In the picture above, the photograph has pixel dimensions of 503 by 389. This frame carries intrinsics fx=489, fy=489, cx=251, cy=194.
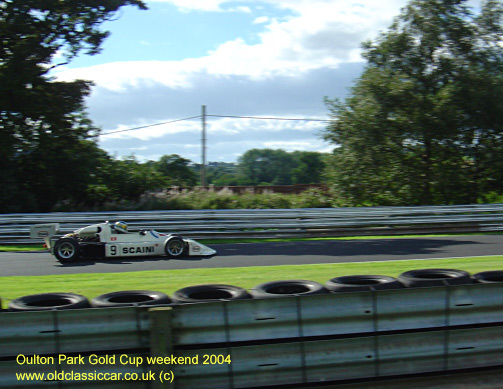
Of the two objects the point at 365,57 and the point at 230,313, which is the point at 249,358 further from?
the point at 365,57

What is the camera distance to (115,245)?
462 inches

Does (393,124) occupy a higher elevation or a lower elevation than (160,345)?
higher

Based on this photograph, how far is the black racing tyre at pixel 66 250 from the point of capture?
11461mm

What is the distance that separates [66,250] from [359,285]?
8.38 m

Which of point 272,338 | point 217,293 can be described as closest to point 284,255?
point 217,293

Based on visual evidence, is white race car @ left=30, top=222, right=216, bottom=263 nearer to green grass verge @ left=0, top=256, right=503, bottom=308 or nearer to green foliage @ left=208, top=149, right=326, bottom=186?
green grass verge @ left=0, top=256, right=503, bottom=308

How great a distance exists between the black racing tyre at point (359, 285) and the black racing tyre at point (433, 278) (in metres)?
0.22

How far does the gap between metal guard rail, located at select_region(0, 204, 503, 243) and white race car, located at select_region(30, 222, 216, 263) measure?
2.95 m

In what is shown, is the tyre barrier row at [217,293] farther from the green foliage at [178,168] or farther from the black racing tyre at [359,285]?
the green foliage at [178,168]

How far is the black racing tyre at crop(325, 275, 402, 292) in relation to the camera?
5207 mm

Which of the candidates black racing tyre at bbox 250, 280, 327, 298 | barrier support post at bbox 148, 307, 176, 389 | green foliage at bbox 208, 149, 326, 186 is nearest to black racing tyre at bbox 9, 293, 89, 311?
barrier support post at bbox 148, 307, 176, 389

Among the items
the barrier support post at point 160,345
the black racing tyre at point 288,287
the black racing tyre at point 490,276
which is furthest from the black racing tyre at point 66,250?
the black racing tyre at point 490,276

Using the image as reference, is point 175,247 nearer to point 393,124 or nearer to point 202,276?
point 202,276

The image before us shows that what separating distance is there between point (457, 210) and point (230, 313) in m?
14.8
